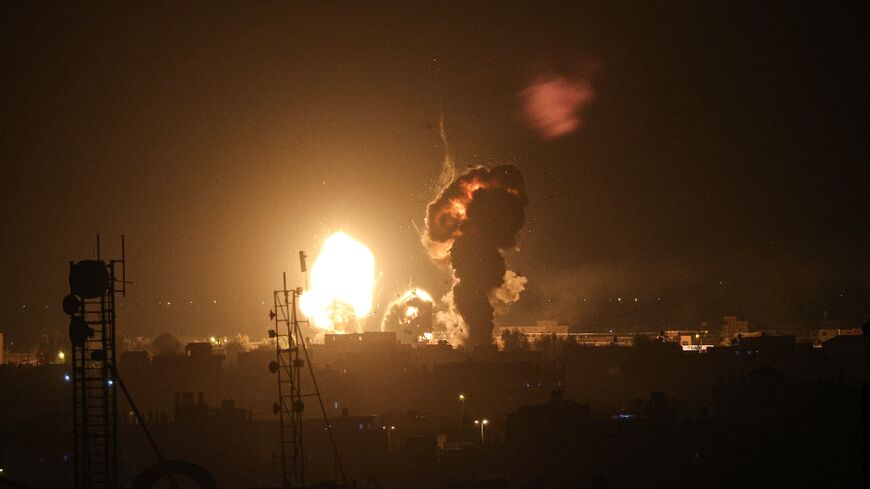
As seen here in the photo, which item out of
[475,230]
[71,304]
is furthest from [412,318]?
[71,304]

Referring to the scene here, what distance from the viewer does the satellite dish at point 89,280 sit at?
87.9 feet

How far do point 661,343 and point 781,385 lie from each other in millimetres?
40741

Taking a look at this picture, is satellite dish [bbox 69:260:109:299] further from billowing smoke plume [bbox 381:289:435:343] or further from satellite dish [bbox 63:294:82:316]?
billowing smoke plume [bbox 381:289:435:343]

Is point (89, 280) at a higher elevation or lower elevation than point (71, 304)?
higher

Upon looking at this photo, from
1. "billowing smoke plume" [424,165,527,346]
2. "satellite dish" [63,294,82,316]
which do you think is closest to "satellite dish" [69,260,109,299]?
"satellite dish" [63,294,82,316]

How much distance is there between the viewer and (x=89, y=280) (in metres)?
26.8

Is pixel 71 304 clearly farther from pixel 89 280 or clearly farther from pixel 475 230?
pixel 475 230

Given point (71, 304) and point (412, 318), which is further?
point (412, 318)

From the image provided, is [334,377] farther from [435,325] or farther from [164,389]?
[435,325]

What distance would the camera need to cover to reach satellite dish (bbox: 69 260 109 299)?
26.8 m

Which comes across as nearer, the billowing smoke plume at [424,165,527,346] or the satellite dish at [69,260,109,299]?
the satellite dish at [69,260,109,299]

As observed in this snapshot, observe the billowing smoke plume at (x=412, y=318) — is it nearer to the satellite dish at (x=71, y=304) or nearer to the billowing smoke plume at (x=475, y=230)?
the billowing smoke plume at (x=475, y=230)

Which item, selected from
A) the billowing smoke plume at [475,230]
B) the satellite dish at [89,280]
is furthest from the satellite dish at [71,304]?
the billowing smoke plume at [475,230]

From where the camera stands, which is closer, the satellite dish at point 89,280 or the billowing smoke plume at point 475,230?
the satellite dish at point 89,280
